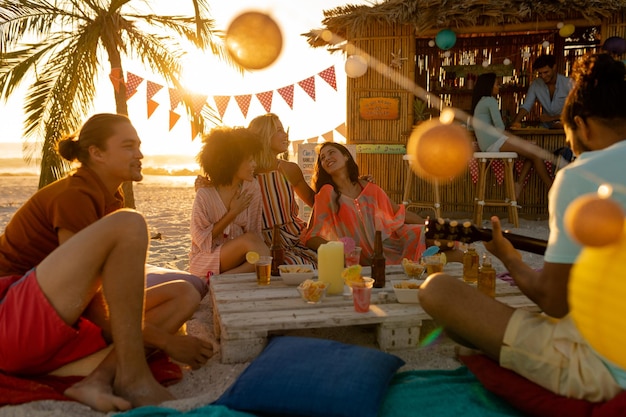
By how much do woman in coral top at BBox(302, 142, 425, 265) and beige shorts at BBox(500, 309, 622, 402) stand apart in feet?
7.14

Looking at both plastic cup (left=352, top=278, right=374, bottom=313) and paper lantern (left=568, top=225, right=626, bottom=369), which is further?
plastic cup (left=352, top=278, right=374, bottom=313)

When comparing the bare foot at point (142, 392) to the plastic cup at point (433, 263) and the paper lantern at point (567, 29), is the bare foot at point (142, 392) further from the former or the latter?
the paper lantern at point (567, 29)

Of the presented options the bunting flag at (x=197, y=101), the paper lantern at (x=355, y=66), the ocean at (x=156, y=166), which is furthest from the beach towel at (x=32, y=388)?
the ocean at (x=156, y=166)

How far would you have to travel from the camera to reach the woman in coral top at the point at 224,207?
3676mm

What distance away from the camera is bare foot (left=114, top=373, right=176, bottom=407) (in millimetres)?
2096

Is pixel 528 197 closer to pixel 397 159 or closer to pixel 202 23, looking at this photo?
pixel 397 159

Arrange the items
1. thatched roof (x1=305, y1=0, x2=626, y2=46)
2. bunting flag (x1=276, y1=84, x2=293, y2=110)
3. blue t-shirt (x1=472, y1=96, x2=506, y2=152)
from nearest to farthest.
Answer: blue t-shirt (x1=472, y1=96, x2=506, y2=152) < thatched roof (x1=305, y1=0, x2=626, y2=46) < bunting flag (x1=276, y1=84, x2=293, y2=110)

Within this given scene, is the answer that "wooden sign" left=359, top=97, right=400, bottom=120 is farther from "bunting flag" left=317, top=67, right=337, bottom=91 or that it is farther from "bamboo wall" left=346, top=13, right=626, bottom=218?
"bunting flag" left=317, top=67, right=337, bottom=91

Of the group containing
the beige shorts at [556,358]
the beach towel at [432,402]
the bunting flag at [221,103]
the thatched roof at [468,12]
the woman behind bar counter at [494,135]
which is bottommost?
the beach towel at [432,402]

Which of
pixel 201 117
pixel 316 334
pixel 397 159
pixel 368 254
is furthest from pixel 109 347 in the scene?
pixel 397 159

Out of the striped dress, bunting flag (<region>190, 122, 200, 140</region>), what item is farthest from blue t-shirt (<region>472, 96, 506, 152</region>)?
bunting flag (<region>190, 122, 200, 140</region>)

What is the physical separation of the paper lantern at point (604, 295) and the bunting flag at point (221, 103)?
7.12m

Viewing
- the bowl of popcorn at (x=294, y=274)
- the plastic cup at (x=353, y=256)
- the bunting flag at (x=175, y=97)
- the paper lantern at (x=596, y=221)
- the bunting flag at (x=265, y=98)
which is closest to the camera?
the paper lantern at (x=596, y=221)

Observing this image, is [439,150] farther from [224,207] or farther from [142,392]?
[142,392]
